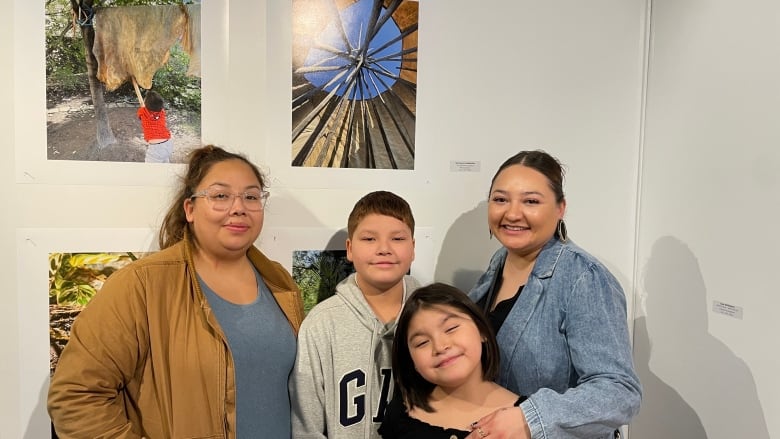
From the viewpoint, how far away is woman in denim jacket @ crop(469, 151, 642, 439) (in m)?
1.19


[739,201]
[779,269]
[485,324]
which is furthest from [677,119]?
[485,324]

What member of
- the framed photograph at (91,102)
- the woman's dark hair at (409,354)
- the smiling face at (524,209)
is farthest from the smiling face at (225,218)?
the smiling face at (524,209)

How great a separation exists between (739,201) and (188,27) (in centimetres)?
186

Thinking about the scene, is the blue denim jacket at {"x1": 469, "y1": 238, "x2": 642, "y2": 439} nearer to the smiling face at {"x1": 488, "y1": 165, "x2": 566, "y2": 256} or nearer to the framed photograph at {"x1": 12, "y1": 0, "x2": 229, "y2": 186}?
the smiling face at {"x1": 488, "y1": 165, "x2": 566, "y2": 256}

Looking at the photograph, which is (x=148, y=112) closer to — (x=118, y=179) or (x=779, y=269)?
(x=118, y=179)

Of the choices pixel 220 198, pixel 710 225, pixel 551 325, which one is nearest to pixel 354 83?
pixel 220 198

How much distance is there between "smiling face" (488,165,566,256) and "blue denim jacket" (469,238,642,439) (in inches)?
2.5

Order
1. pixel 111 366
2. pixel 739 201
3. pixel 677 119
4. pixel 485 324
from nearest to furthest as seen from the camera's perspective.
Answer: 1. pixel 111 366
2. pixel 485 324
3. pixel 739 201
4. pixel 677 119

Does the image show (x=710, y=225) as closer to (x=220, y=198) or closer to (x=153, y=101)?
(x=220, y=198)

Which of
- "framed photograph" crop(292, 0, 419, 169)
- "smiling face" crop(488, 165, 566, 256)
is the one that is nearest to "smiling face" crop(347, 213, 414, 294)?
"smiling face" crop(488, 165, 566, 256)

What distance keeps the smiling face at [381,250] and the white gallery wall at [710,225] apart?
1075 mm

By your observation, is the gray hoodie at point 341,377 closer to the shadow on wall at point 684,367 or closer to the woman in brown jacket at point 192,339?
the woman in brown jacket at point 192,339

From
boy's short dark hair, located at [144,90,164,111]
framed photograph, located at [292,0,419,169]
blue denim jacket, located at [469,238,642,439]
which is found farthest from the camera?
framed photograph, located at [292,0,419,169]

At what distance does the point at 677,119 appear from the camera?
6.35 feet
